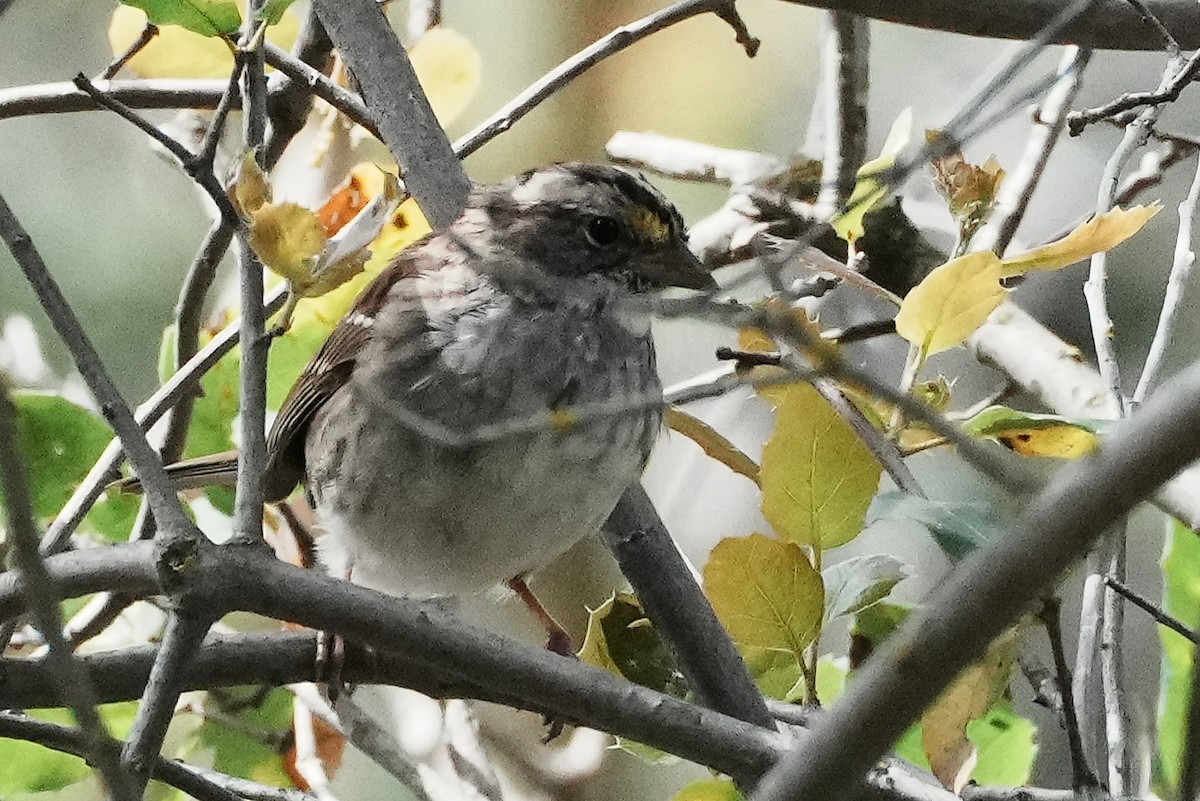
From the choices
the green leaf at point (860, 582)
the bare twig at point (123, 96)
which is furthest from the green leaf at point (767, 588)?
the bare twig at point (123, 96)

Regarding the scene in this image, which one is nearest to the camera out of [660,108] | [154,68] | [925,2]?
[925,2]

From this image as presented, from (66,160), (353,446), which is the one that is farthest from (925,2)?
(66,160)

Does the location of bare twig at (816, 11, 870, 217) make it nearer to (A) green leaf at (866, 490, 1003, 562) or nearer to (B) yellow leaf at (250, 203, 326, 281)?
(A) green leaf at (866, 490, 1003, 562)

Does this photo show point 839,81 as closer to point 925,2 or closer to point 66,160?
point 925,2

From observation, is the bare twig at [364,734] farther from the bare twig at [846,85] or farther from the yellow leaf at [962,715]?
the bare twig at [846,85]

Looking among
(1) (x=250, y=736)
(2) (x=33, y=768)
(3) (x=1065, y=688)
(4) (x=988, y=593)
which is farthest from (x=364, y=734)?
(4) (x=988, y=593)

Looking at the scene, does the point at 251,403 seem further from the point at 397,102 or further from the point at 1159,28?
the point at 1159,28
